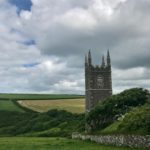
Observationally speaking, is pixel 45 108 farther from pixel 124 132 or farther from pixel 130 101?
pixel 124 132

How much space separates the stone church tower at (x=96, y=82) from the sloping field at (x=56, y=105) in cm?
1717

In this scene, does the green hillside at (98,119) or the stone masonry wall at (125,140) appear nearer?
the stone masonry wall at (125,140)

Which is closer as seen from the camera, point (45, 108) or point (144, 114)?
point (144, 114)

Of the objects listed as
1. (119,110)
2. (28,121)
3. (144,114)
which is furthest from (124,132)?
(28,121)

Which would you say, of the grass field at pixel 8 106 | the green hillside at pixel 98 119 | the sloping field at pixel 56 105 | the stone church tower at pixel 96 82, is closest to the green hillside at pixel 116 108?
the green hillside at pixel 98 119

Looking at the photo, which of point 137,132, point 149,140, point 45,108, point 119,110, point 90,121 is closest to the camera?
point 149,140

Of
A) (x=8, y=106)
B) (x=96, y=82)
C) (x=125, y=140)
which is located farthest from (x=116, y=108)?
(x=8, y=106)

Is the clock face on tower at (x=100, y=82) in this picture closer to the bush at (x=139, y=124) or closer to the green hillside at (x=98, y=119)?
the green hillside at (x=98, y=119)

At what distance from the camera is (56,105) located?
18012 cm

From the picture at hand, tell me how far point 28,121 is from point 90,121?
49.8 meters

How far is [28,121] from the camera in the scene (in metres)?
148

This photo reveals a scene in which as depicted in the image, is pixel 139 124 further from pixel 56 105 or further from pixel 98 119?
pixel 56 105

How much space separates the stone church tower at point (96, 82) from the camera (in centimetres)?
15200

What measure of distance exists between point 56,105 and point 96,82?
30128 mm
